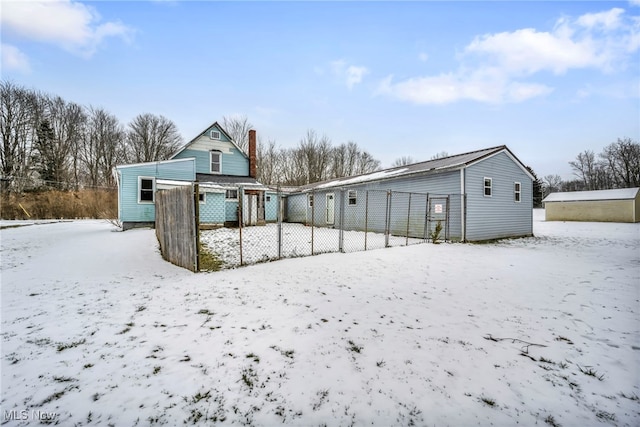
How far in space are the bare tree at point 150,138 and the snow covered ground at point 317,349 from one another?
35.7m

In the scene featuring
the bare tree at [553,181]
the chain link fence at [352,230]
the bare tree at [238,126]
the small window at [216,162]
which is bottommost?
the chain link fence at [352,230]

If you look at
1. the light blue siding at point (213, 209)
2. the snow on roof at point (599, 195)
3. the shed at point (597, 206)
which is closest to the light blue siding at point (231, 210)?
the light blue siding at point (213, 209)

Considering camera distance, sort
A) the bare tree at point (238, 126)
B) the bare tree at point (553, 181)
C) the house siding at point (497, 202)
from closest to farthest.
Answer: the house siding at point (497, 202) → the bare tree at point (238, 126) → the bare tree at point (553, 181)

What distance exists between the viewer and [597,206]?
24.6m

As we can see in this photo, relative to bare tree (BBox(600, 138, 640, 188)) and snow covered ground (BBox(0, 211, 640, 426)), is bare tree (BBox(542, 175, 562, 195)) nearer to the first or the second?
bare tree (BBox(600, 138, 640, 188))

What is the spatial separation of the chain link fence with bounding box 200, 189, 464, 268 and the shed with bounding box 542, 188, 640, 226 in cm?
2485

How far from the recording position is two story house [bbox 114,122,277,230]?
46.8ft

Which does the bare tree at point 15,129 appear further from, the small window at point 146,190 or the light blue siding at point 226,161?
the small window at point 146,190

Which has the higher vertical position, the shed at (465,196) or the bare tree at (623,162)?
the bare tree at (623,162)

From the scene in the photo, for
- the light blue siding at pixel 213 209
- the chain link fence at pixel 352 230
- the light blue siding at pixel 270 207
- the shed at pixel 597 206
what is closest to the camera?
A: the chain link fence at pixel 352 230

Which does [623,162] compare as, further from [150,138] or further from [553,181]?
[150,138]

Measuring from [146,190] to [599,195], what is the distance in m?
39.6

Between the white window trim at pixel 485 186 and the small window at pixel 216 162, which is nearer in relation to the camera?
the white window trim at pixel 485 186

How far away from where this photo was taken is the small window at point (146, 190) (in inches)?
569
